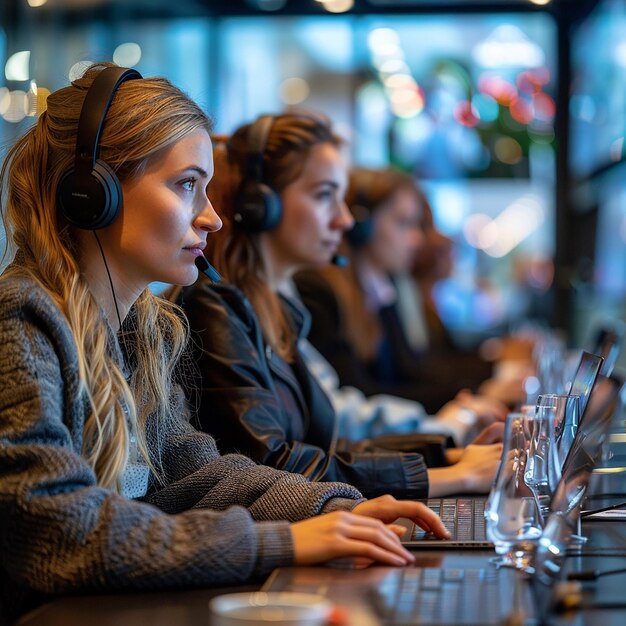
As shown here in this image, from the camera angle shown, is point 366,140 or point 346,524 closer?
point 346,524

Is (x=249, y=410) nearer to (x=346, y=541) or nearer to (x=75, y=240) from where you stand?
(x=75, y=240)

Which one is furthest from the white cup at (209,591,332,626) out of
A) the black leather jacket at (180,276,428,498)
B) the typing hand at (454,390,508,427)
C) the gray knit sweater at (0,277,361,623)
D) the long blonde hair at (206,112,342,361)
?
the typing hand at (454,390,508,427)

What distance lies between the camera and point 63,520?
1099 mm

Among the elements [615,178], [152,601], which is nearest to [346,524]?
[152,601]

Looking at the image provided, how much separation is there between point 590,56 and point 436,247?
1.17 metres

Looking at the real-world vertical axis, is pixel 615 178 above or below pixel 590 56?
below

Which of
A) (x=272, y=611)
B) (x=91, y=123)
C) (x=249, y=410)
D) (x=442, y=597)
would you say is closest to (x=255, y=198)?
(x=249, y=410)

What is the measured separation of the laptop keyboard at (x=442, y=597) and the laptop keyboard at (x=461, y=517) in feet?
0.68

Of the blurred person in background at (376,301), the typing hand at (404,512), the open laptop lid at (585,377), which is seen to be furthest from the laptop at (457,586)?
the blurred person in background at (376,301)

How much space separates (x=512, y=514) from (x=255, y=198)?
1185mm

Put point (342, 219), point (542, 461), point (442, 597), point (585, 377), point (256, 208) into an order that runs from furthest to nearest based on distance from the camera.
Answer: point (342, 219)
point (256, 208)
point (585, 377)
point (542, 461)
point (442, 597)

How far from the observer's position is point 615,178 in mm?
4285

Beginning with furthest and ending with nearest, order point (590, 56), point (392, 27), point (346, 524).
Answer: point (392, 27), point (590, 56), point (346, 524)

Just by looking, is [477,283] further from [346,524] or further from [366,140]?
[346,524]
